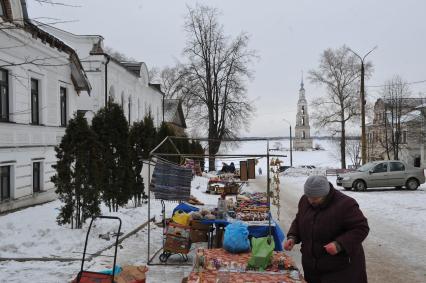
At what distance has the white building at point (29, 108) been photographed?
13.5 metres

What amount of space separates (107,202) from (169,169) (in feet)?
15.9

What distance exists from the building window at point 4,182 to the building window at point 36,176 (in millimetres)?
1933

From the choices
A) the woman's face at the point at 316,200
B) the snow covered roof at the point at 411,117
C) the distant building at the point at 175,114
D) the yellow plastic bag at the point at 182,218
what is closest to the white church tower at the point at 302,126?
the distant building at the point at 175,114

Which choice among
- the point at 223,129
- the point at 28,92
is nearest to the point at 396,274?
the point at 28,92

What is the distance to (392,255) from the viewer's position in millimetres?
9312

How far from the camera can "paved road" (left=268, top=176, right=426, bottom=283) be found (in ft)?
25.6

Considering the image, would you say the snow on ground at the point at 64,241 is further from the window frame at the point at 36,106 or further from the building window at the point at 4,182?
the window frame at the point at 36,106

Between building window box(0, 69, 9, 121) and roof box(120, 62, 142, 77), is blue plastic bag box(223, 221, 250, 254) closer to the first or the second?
building window box(0, 69, 9, 121)

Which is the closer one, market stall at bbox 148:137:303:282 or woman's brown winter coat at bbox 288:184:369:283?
woman's brown winter coat at bbox 288:184:369:283

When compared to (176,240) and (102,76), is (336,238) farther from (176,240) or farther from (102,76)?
(102,76)

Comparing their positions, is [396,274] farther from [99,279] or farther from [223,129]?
[223,129]

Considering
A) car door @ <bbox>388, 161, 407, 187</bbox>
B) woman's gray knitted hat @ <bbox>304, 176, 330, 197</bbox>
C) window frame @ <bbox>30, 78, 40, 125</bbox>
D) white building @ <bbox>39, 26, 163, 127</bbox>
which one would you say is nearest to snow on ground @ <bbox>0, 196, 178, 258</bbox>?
window frame @ <bbox>30, 78, 40, 125</bbox>

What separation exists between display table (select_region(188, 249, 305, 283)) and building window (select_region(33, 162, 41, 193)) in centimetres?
1187

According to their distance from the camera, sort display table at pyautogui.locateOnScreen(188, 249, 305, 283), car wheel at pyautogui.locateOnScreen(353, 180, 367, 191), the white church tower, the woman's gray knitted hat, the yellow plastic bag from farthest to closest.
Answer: the white church tower < car wheel at pyautogui.locateOnScreen(353, 180, 367, 191) < the yellow plastic bag < display table at pyautogui.locateOnScreen(188, 249, 305, 283) < the woman's gray knitted hat
